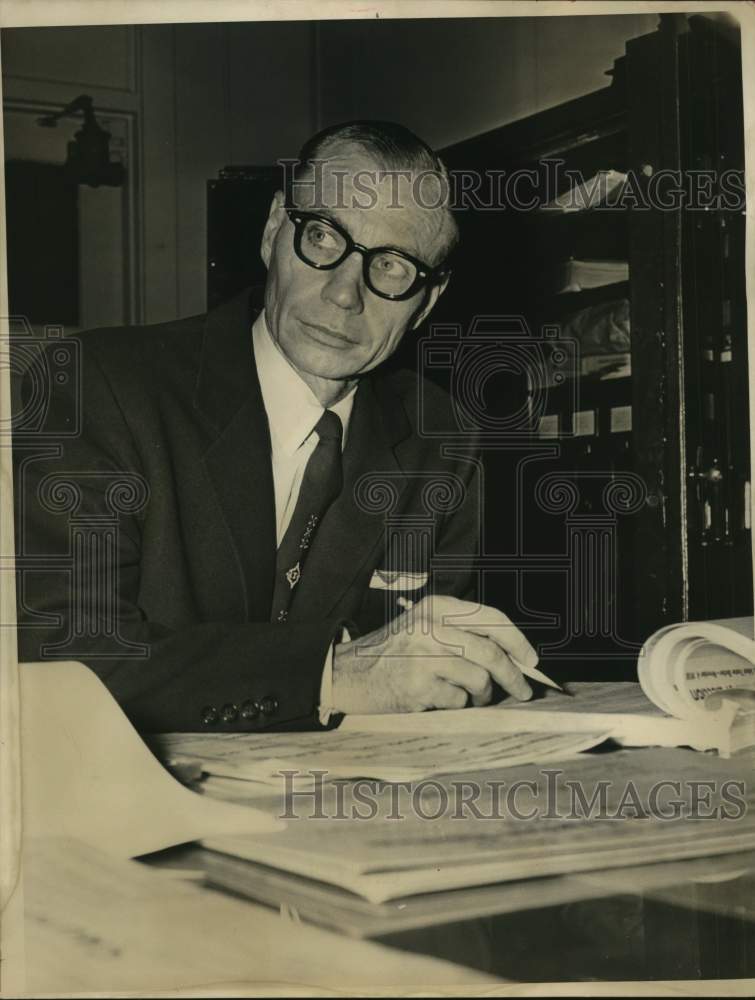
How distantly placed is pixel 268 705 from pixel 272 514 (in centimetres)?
21

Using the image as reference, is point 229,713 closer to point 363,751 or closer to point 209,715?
point 209,715

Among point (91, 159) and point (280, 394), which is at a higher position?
point (91, 159)

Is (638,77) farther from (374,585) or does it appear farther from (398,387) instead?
(374,585)

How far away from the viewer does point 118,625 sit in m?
1.03

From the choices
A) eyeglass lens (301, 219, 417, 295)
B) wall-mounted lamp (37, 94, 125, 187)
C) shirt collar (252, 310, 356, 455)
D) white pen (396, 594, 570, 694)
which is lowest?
white pen (396, 594, 570, 694)

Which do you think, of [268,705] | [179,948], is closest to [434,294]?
[268,705]

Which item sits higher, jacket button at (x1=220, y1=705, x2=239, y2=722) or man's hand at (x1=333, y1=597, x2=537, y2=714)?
man's hand at (x1=333, y1=597, x2=537, y2=714)

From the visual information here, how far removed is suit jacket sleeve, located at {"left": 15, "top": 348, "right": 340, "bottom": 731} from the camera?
1023 millimetres

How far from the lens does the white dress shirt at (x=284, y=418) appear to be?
106 cm

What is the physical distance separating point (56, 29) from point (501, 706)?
2.96 ft

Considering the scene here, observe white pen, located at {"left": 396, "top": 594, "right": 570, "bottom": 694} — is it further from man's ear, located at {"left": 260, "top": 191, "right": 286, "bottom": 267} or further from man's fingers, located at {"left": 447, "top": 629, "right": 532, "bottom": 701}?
man's ear, located at {"left": 260, "top": 191, "right": 286, "bottom": 267}

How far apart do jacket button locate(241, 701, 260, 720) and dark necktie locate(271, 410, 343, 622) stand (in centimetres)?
9

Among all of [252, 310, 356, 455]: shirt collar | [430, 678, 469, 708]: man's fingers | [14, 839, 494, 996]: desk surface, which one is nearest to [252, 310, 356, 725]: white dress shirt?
[252, 310, 356, 455]: shirt collar

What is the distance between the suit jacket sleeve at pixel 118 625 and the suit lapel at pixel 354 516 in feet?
0.12
